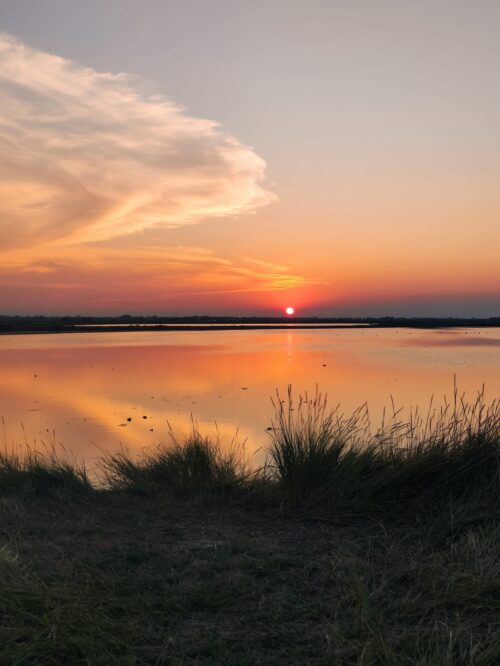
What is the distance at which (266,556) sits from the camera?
4789 millimetres

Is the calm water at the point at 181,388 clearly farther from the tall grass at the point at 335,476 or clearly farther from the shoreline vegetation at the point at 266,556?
the shoreline vegetation at the point at 266,556

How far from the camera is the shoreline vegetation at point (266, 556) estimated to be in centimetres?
338

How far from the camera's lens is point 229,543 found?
5.12 meters

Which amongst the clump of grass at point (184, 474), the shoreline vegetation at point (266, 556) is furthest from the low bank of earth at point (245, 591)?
the clump of grass at point (184, 474)

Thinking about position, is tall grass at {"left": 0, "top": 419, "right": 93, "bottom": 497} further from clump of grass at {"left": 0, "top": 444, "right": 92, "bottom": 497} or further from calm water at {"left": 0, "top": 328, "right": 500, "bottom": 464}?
calm water at {"left": 0, "top": 328, "right": 500, "bottom": 464}

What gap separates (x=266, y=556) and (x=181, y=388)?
1583 centimetres

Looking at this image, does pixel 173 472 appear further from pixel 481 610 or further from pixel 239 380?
pixel 239 380

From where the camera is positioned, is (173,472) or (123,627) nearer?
(123,627)

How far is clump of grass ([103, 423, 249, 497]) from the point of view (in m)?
6.92

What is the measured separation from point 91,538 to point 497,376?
21.1m

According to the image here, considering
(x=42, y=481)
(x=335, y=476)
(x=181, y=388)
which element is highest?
(x=335, y=476)

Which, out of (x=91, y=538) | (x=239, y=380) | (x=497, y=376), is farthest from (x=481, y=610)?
(x=497, y=376)

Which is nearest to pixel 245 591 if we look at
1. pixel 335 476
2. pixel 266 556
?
pixel 266 556

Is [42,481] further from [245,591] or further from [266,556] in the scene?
[245,591]
